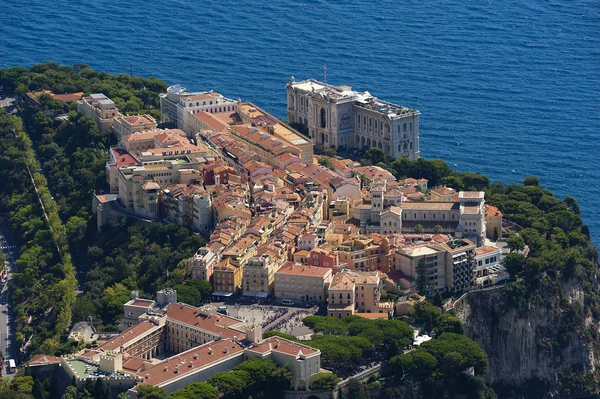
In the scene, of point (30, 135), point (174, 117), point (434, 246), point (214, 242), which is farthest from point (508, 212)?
point (30, 135)

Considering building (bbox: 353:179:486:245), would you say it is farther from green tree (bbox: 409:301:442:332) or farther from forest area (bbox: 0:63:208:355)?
forest area (bbox: 0:63:208:355)

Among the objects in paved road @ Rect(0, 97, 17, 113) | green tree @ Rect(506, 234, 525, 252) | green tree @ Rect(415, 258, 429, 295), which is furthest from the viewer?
paved road @ Rect(0, 97, 17, 113)

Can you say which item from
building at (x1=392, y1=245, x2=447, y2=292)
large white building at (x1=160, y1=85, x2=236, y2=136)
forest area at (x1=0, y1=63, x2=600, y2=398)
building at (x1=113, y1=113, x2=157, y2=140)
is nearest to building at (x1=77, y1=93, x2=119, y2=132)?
building at (x1=113, y1=113, x2=157, y2=140)

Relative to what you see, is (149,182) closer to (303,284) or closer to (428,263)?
(303,284)

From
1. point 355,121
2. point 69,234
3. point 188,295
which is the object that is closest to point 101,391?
point 188,295

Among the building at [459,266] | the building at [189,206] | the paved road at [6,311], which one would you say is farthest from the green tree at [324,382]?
the building at [189,206]

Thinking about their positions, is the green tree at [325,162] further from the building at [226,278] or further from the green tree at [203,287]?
the green tree at [203,287]
